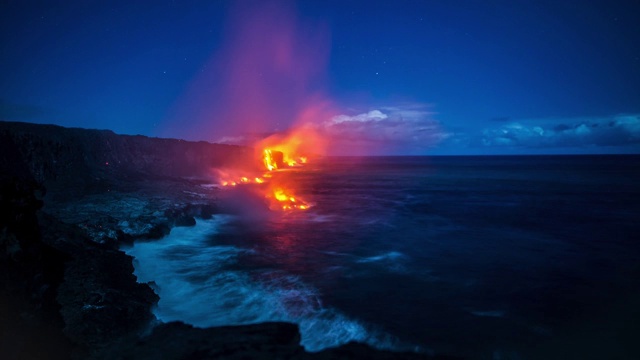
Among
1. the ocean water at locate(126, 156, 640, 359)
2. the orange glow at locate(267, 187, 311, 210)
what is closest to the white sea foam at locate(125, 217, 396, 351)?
the ocean water at locate(126, 156, 640, 359)

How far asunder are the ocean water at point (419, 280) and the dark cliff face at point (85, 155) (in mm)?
9485

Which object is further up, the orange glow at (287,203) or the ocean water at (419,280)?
the orange glow at (287,203)

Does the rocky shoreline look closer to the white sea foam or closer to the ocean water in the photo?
the white sea foam

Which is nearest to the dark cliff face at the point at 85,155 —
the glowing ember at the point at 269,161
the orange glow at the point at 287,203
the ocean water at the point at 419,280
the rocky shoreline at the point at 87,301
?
the rocky shoreline at the point at 87,301

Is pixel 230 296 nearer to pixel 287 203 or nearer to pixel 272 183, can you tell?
pixel 287 203

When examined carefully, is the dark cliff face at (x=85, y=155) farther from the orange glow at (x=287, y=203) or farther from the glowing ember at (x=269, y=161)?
the glowing ember at (x=269, y=161)

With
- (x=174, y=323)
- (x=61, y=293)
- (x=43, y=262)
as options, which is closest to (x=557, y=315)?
(x=174, y=323)

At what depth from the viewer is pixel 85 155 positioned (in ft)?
115

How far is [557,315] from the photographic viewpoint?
42.2 ft

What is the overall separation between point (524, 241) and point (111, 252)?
2597 cm

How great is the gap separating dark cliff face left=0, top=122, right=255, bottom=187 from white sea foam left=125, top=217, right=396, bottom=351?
24.8 ft

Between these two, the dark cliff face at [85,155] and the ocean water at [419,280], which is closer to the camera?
the ocean water at [419,280]

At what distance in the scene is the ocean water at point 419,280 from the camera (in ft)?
37.6

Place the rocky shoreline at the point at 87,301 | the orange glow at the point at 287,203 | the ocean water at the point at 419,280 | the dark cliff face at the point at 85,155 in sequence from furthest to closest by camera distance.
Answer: the orange glow at the point at 287,203 → the dark cliff face at the point at 85,155 → the ocean water at the point at 419,280 → the rocky shoreline at the point at 87,301
